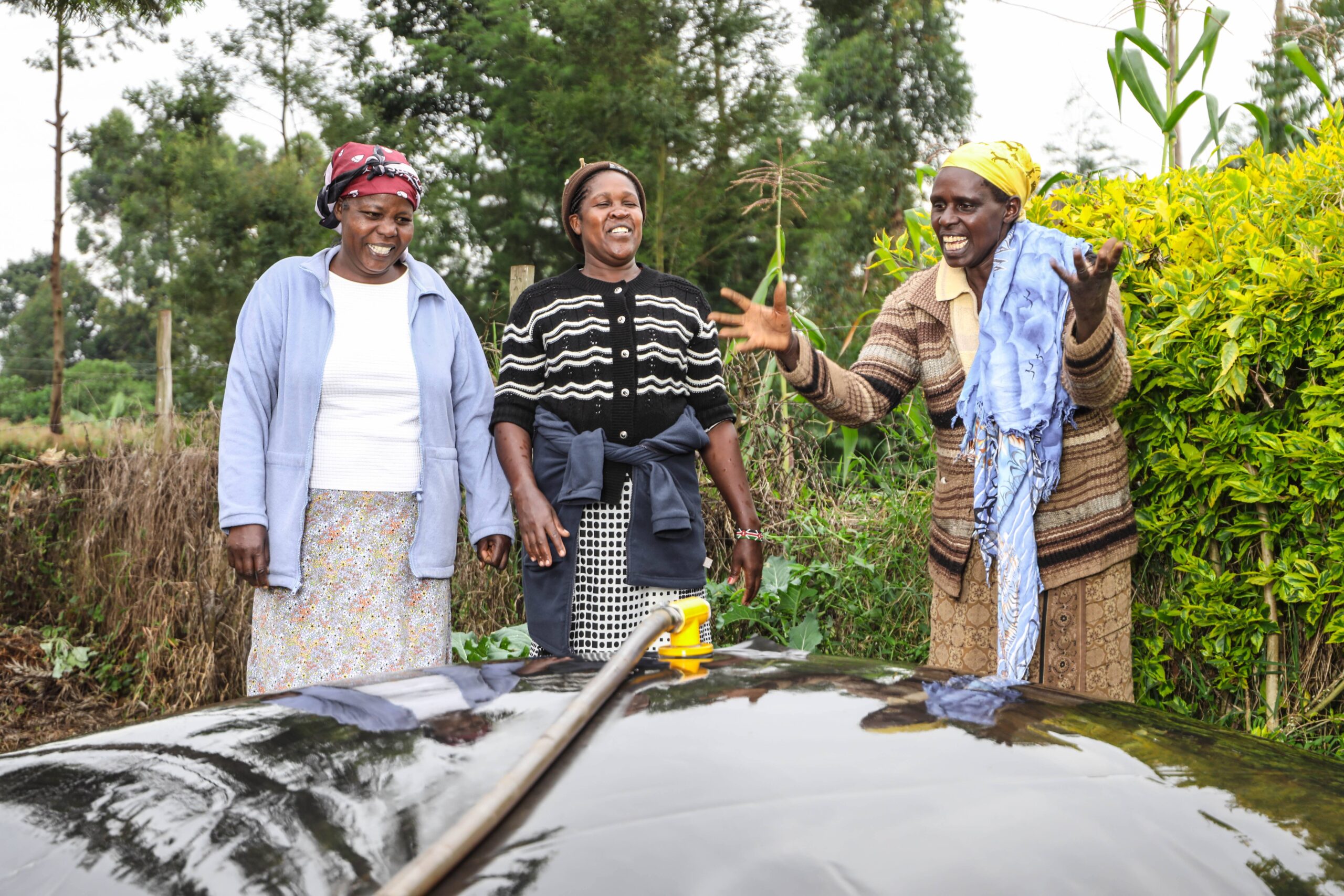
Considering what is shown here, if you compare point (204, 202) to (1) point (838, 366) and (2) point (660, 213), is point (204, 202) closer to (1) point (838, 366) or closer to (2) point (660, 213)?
(2) point (660, 213)

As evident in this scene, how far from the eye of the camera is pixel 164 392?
9.48 metres

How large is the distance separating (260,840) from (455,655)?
3478mm

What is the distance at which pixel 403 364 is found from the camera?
294 centimetres

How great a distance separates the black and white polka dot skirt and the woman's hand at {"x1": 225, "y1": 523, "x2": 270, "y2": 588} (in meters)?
0.77

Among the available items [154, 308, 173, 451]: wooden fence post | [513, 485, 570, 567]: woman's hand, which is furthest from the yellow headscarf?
[154, 308, 173, 451]: wooden fence post

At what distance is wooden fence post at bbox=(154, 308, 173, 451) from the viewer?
20.1 ft

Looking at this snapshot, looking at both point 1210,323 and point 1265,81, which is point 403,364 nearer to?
point 1210,323

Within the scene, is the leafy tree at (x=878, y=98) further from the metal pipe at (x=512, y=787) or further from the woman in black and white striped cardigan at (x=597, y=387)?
the metal pipe at (x=512, y=787)

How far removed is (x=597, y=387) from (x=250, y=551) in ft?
3.09

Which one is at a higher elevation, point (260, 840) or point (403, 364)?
point (403, 364)

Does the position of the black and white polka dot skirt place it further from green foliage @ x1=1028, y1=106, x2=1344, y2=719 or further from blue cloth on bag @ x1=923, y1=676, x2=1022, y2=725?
blue cloth on bag @ x1=923, y1=676, x2=1022, y2=725

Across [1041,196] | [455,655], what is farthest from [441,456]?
[1041,196]

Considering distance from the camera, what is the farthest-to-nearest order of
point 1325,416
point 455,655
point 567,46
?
point 567,46 → point 455,655 → point 1325,416

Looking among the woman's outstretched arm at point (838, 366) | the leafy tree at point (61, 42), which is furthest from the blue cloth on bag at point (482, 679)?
Answer: the leafy tree at point (61, 42)
